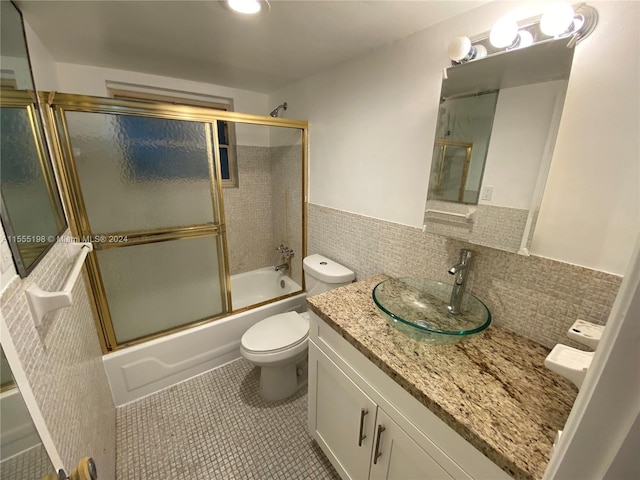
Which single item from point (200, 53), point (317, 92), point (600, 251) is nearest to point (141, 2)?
point (200, 53)

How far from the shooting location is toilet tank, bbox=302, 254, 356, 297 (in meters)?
1.78

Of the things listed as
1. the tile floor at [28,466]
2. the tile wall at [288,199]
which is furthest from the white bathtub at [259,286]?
the tile floor at [28,466]

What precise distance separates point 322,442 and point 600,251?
1424 mm

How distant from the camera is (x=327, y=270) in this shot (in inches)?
72.6

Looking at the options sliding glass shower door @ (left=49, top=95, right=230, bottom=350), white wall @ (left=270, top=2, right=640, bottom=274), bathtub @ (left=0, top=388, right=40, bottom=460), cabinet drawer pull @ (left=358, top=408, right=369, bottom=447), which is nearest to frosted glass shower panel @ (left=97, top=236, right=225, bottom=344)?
sliding glass shower door @ (left=49, top=95, right=230, bottom=350)

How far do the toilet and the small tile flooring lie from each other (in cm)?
11

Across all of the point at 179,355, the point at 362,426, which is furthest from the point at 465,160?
the point at 179,355

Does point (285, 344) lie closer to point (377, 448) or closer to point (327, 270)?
point (327, 270)

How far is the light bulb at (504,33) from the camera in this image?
35.6 inches

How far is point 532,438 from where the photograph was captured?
2.15 ft

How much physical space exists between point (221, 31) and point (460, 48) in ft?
3.63

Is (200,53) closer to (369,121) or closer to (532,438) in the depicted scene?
(369,121)

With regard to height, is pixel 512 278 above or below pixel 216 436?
above

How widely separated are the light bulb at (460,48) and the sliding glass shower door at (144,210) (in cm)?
139
